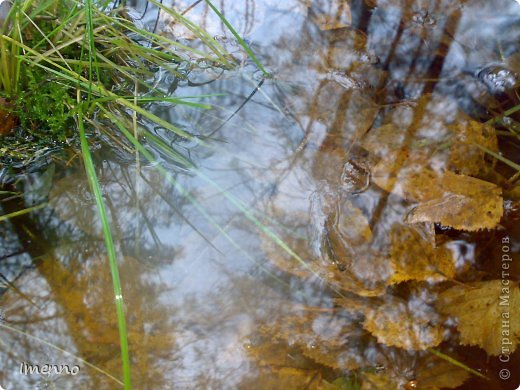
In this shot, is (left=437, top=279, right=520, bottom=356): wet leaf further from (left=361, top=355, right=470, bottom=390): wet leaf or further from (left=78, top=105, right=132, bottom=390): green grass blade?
(left=78, top=105, right=132, bottom=390): green grass blade

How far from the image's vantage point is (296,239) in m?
1.33

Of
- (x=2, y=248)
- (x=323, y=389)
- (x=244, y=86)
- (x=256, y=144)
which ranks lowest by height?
(x=323, y=389)

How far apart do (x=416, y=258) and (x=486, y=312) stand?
24 cm

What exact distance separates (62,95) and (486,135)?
4.68 feet

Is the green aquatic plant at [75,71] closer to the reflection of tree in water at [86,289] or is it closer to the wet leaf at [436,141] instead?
the reflection of tree in water at [86,289]

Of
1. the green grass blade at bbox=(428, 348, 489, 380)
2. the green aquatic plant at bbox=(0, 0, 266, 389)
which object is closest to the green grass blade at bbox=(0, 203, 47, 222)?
the green aquatic plant at bbox=(0, 0, 266, 389)

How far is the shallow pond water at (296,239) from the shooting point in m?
1.20

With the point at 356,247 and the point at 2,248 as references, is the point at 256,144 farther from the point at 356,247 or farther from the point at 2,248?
the point at 2,248

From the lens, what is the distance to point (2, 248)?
52.7 inches

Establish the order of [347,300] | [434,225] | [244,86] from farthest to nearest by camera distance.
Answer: [244,86]
[434,225]
[347,300]

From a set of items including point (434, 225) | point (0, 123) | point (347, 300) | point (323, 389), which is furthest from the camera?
point (0, 123)

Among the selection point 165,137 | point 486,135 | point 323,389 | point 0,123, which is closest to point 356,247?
point 323,389

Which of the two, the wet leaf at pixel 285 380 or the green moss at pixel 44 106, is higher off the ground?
the green moss at pixel 44 106

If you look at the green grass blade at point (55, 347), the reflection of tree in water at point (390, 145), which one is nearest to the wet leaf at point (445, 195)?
the reflection of tree in water at point (390, 145)
